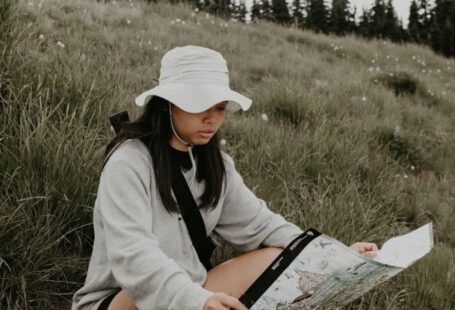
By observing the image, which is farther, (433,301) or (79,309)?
(433,301)

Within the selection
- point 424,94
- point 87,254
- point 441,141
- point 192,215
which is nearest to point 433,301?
point 192,215

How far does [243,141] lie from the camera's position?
423 centimetres

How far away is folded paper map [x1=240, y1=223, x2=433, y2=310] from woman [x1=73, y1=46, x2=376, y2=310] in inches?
5.4

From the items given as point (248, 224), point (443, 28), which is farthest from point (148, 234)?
→ point (443, 28)

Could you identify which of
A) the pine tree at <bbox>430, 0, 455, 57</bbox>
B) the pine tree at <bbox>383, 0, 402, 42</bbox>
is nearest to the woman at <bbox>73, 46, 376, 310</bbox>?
the pine tree at <bbox>430, 0, 455, 57</bbox>

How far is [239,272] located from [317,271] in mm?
635

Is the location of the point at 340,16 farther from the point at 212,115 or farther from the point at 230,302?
the point at 230,302

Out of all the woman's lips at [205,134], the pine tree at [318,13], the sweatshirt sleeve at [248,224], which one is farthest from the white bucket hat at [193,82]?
the pine tree at [318,13]

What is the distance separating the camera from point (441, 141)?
19.5ft

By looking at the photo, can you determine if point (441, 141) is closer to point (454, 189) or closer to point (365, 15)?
point (454, 189)

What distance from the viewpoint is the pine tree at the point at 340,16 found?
105ft

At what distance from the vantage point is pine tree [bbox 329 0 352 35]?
3203cm

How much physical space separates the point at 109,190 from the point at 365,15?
3420cm

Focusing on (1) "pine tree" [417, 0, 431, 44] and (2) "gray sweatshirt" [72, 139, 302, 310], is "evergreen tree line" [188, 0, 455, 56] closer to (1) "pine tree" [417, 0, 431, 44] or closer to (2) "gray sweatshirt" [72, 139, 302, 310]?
(1) "pine tree" [417, 0, 431, 44]
